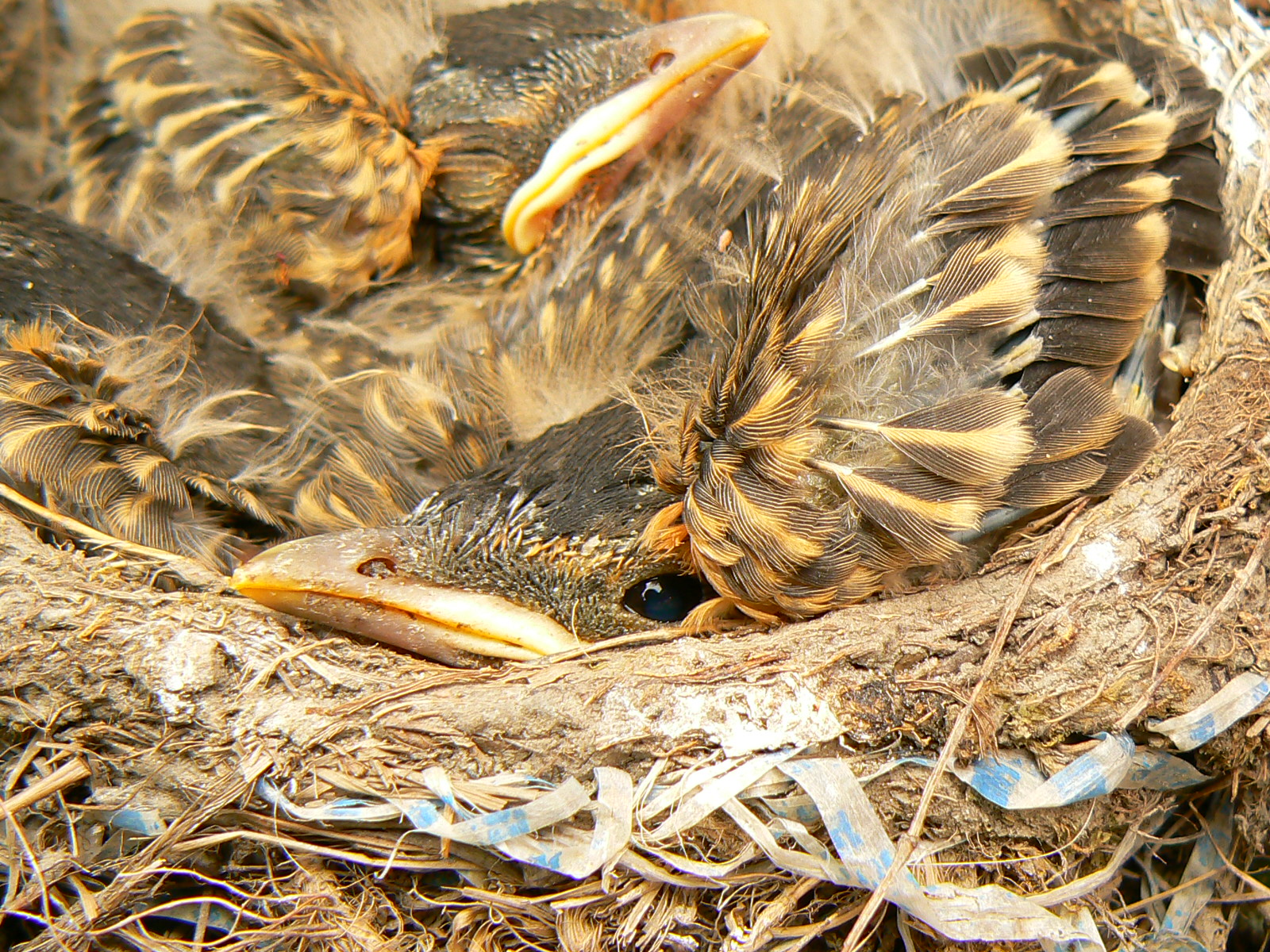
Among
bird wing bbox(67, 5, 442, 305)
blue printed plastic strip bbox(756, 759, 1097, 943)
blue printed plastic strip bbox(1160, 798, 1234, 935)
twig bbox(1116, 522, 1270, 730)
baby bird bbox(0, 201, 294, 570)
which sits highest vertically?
bird wing bbox(67, 5, 442, 305)

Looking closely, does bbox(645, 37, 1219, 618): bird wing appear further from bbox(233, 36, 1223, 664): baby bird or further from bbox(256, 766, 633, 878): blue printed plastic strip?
bbox(256, 766, 633, 878): blue printed plastic strip

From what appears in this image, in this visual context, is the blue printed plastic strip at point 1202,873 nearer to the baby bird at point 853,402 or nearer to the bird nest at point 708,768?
the bird nest at point 708,768

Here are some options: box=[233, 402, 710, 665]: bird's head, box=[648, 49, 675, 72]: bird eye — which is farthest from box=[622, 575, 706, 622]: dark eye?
box=[648, 49, 675, 72]: bird eye

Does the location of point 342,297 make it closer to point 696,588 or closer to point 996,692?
point 696,588

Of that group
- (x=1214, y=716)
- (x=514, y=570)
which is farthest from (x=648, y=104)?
(x=1214, y=716)

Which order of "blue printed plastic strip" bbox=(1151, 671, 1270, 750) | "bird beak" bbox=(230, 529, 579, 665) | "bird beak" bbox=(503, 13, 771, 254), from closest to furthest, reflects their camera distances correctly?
1. "blue printed plastic strip" bbox=(1151, 671, 1270, 750)
2. "bird beak" bbox=(230, 529, 579, 665)
3. "bird beak" bbox=(503, 13, 771, 254)

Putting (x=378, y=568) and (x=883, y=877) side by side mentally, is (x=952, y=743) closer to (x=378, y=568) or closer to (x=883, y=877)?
(x=883, y=877)
